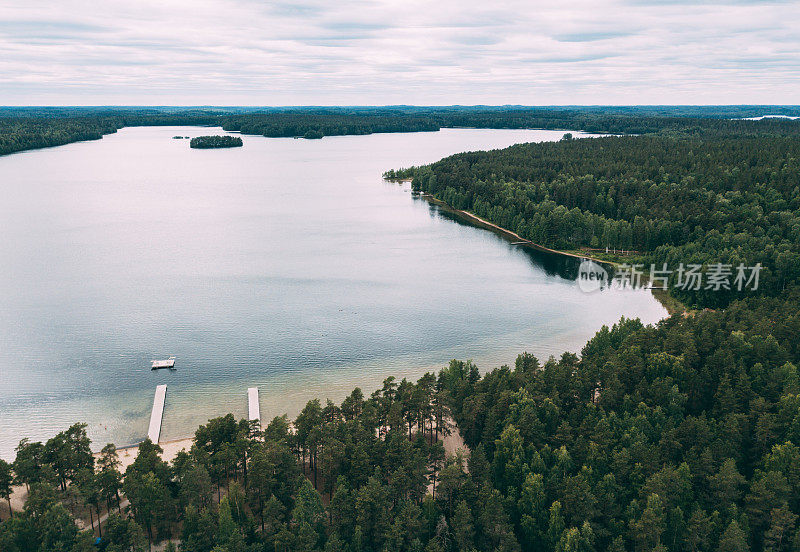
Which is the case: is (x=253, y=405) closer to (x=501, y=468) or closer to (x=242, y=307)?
(x=501, y=468)

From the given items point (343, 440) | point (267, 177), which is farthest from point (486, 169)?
point (343, 440)

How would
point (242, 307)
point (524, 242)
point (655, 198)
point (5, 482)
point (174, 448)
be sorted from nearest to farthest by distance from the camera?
point (5, 482), point (174, 448), point (242, 307), point (655, 198), point (524, 242)

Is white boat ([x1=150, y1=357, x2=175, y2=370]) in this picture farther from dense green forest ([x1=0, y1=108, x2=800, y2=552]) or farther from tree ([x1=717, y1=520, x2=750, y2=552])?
tree ([x1=717, y1=520, x2=750, y2=552])

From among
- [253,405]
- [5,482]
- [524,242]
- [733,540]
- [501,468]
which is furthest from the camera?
[524,242]

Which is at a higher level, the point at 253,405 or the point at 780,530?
the point at 780,530

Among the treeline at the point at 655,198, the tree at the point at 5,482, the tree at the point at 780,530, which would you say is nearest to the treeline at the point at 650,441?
the tree at the point at 780,530

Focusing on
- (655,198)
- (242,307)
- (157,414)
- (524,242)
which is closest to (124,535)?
(157,414)

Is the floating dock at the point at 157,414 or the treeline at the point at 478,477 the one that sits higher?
the treeline at the point at 478,477

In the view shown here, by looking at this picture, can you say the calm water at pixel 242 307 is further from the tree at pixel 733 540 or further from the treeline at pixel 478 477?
the tree at pixel 733 540
